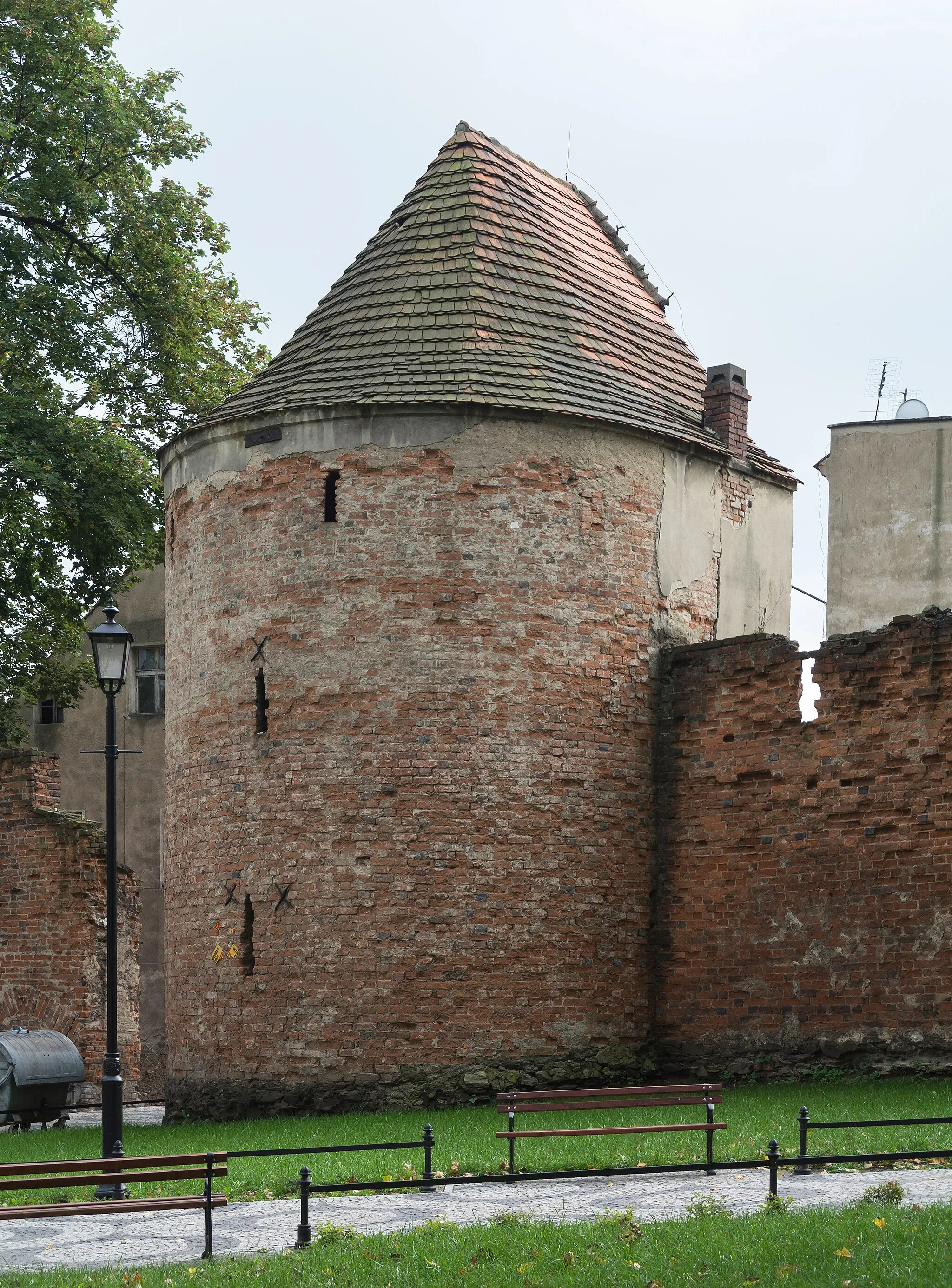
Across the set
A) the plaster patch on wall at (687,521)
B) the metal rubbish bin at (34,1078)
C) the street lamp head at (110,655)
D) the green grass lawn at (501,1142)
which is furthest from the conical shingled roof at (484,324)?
the metal rubbish bin at (34,1078)

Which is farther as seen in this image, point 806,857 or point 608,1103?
point 806,857

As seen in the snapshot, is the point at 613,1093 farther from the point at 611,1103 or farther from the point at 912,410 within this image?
the point at 912,410

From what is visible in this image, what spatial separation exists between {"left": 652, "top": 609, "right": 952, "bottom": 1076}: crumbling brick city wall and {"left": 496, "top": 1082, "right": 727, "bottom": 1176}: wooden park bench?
3.28 meters

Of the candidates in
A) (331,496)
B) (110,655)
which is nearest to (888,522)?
(331,496)

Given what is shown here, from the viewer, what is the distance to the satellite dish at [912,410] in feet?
88.2

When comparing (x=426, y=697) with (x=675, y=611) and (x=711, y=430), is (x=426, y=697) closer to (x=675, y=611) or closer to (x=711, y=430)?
(x=675, y=611)

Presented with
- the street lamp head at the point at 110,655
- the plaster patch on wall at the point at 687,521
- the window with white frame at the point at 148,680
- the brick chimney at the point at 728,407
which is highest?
the brick chimney at the point at 728,407

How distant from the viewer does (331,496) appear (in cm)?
1820

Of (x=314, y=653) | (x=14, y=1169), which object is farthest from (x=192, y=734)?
(x=14, y=1169)

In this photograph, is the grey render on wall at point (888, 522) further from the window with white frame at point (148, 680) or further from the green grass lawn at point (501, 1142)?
the window with white frame at point (148, 680)

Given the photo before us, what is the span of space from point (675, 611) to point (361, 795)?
13.1 feet

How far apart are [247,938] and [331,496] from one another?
4.39 m

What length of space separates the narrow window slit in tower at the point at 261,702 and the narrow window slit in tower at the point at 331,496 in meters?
1.63

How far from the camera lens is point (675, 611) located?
751 inches
